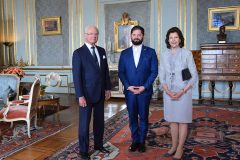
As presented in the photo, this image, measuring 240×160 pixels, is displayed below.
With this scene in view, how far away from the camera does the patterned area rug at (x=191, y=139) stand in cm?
289

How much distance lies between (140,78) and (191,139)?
1205 millimetres

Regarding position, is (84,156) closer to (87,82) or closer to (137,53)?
(87,82)

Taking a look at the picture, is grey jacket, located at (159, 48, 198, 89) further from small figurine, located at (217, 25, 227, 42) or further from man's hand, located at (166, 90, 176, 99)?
small figurine, located at (217, 25, 227, 42)

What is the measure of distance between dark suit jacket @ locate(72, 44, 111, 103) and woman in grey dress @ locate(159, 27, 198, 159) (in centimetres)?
68

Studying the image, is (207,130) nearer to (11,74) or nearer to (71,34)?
(11,74)

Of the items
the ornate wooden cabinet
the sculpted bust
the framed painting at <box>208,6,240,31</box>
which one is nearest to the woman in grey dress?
the ornate wooden cabinet

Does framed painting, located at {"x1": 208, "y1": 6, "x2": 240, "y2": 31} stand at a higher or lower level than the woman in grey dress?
higher

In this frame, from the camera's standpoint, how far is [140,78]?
2.84 m

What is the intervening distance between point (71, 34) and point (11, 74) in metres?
2.89

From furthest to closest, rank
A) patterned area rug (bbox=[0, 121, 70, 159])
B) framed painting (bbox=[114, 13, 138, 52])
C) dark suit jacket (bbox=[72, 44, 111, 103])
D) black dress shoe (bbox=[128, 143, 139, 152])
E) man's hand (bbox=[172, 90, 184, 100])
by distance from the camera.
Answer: framed painting (bbox=[114, 13, 138, 52]) < patterned area rug (bbox=[0, 121, 70, 159]) < black dress shoe (bbox=[128, 143, 139, 152]) < dark suit jacket (bbox=[72, 44, 111, 103]) < man's hand (bbox=[172, 90, 184, 100])

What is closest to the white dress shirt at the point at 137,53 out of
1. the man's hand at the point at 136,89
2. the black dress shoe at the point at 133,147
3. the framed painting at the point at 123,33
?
the man's hand at the point at 136,89

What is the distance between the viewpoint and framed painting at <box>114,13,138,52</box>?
7.05m

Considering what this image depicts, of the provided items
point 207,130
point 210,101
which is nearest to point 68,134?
point 207,130

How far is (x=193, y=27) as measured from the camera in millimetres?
6398
